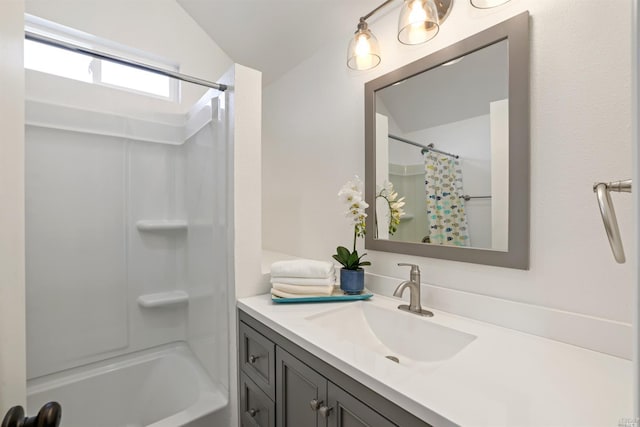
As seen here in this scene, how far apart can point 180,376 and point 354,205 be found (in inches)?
61.7

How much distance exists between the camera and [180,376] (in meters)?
1.84

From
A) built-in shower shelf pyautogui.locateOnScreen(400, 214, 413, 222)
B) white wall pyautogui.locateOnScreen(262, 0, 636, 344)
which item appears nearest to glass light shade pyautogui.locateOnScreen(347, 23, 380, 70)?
white wall pyautogui.locateOnScreen(262, 0, 636, 344)

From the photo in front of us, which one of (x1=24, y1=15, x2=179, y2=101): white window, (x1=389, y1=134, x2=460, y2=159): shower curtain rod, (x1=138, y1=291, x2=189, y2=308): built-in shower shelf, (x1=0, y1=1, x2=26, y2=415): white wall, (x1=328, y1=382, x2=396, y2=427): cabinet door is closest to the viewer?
(x1=328, y1=382, x2=396, y2=427): cabinet door

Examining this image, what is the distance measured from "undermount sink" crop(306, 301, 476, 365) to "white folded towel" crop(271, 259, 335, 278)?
0.17 meters

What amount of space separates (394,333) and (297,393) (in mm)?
412

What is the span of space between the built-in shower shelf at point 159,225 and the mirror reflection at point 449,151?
139 cm

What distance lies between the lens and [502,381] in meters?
0.67

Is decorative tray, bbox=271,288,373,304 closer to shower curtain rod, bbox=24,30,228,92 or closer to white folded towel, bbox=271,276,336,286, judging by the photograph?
white folded towel, bbox=271,276,336,286

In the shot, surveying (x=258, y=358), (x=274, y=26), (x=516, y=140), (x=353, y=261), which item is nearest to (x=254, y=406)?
(x=258, y=358)

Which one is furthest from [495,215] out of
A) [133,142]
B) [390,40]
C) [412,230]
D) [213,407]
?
[133,142]

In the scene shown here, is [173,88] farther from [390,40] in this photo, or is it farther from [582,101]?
[582,101]

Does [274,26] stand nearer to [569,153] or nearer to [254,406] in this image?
[569,153]

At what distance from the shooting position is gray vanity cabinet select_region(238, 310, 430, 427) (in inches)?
28.2

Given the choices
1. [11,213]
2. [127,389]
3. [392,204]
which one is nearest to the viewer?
[11,213]
